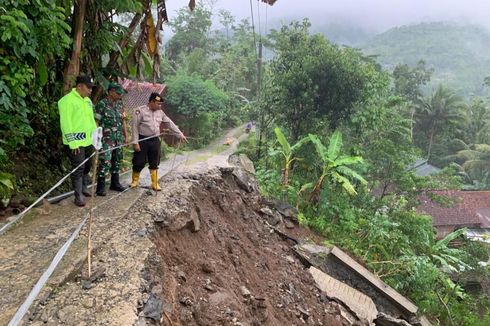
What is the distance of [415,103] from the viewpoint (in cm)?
3466

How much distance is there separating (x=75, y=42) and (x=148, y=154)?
177 cm

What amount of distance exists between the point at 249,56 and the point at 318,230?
1054 inches

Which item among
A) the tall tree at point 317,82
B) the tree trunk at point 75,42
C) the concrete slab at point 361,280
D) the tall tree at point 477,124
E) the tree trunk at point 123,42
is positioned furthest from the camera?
the tall tree at point 477,124

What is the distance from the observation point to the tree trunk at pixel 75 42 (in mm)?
5473

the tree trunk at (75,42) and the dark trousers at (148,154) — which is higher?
the tree trunk at (75,42)

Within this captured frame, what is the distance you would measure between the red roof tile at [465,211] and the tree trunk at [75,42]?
22347 millimetres

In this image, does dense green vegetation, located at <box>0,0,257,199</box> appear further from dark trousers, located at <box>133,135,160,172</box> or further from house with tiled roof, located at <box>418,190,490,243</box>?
house with tiled roof, located at <box>418,190,490,243</box>

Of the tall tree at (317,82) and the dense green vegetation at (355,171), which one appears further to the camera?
the tall tree at (317,82)

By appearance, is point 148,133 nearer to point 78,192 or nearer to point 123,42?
point 78,192

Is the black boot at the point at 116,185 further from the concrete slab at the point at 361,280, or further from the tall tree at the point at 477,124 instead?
the tall tree at the point at 477,124

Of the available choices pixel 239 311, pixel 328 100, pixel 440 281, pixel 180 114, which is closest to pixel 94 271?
pixel 239 311

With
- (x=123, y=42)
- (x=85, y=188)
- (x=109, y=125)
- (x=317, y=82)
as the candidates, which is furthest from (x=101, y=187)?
(x=317, y=82)

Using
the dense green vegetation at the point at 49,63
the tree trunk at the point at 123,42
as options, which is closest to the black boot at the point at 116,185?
the dense green vegetation at the point at 49,63

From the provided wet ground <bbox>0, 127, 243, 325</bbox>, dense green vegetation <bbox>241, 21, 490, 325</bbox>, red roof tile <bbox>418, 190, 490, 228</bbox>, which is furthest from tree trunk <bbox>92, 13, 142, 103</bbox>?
red roof tile <bbox>418, 190, 490, 228</bbox>
